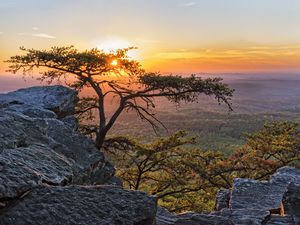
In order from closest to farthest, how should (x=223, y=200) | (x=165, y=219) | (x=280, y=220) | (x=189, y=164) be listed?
(x=165, y=219)
(x=280, y=220)
(x=223, y=200)
(x=189, y=164)

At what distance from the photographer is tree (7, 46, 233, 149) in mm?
25484

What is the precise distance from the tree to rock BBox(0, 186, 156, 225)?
16934 mm

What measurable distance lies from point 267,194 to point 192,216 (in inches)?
206

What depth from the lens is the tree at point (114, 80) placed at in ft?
83.6

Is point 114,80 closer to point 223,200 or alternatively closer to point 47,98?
point 47,98

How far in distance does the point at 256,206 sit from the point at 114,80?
1571 centimetres

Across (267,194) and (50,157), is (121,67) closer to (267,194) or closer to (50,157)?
(267,194)

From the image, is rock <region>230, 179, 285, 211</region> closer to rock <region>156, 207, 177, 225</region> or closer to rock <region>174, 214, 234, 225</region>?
rock <region>174, 214, 234, 225</region>

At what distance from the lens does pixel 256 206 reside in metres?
13.6

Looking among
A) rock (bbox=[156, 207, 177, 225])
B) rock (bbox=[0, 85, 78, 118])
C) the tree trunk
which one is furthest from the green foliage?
rock (bbox=[156, 207, 177, 225])

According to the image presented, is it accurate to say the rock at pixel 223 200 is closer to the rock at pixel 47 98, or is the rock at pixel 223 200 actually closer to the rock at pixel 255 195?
the rock at pixel 255 195

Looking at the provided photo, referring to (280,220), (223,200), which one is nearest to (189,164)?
(223,200)

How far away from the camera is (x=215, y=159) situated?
105ft

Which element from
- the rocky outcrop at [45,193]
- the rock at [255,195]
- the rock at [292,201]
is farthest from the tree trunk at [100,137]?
the rock at [292,201]
